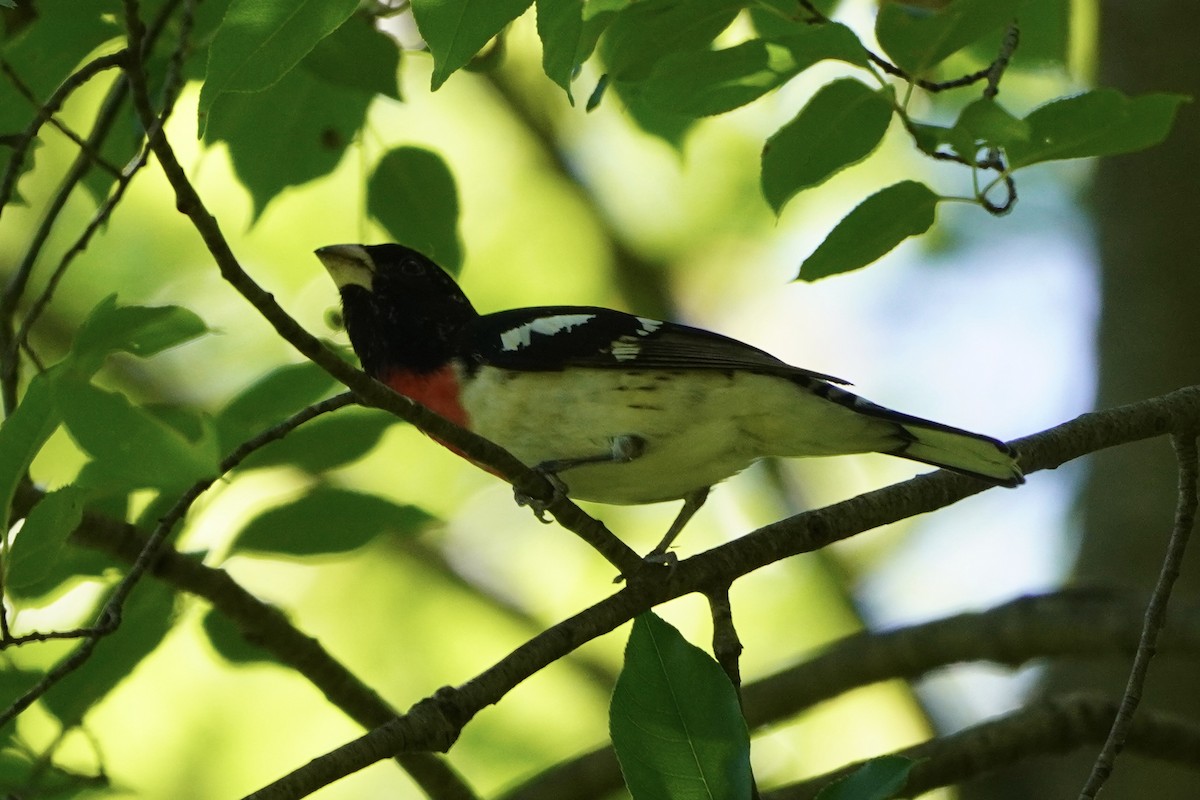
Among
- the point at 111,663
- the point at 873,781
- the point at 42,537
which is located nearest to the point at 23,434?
the point at 42,537

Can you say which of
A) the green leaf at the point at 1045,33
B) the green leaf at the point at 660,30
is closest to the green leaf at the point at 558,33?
the green leaf at the point at 660,30

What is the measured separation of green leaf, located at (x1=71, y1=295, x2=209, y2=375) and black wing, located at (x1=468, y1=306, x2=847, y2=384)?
131cm

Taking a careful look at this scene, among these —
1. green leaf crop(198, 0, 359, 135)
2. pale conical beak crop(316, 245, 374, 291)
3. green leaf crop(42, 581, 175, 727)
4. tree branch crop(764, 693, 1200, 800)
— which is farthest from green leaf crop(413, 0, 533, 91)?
tree branch crop(764, 693, 1200, 800)

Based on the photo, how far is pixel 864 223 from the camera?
234 cm

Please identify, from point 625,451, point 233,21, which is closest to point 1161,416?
point 625,451

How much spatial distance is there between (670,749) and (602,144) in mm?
6088

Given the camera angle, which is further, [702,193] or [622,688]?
[702,193]

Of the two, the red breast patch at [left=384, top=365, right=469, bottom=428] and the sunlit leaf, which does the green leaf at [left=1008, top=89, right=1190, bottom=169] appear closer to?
the sunlit leaf

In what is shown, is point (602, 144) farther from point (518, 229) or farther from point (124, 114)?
point (124, 114)

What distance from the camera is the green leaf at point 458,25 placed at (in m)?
1.96

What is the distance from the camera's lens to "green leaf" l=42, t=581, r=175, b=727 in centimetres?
266

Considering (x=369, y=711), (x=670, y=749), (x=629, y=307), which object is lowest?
(x=670, y=749)

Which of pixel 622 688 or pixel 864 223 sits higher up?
pixel 864 223

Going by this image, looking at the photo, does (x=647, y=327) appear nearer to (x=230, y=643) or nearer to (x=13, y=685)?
(x=230, y=643)
